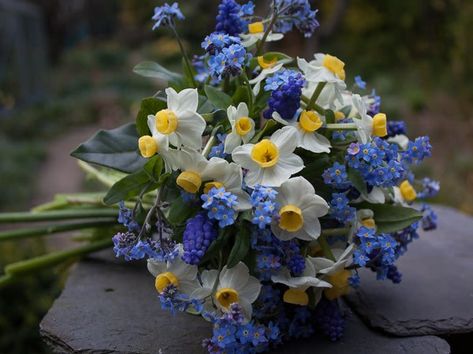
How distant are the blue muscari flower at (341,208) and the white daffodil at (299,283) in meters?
0.10

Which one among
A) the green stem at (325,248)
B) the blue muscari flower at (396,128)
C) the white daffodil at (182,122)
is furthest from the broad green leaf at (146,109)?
the blue muscari flower at (396,128)

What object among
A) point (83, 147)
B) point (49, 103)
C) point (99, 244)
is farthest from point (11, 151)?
point (83, 147)

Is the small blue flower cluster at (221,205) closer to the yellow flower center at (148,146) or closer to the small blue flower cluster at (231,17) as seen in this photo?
the yellow flower center at (148,146)

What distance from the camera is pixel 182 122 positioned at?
3.19 feet

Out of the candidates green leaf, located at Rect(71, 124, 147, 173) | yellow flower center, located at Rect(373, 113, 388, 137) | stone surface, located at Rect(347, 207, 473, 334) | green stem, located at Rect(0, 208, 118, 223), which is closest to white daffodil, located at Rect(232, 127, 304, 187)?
yellow flower center, located at Rect(373, 113, 388, 137)

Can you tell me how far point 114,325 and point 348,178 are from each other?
573 mm

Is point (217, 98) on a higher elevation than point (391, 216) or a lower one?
higher

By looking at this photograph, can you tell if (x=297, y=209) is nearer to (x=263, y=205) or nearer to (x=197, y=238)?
(x=263, y=205)

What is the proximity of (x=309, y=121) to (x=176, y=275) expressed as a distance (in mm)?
366

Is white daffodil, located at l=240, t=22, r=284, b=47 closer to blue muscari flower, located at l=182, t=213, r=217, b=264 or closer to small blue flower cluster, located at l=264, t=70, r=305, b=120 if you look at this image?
small blue flower cluster, located at l=264, t=70, r=305, b=120

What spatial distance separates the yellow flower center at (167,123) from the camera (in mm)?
960

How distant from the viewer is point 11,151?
634cm

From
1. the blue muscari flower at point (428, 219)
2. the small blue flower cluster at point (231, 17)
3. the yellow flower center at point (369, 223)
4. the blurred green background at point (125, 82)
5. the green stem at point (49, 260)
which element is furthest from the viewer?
the blurred green background at point (125, 82)

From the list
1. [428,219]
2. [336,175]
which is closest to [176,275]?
[336,175]
